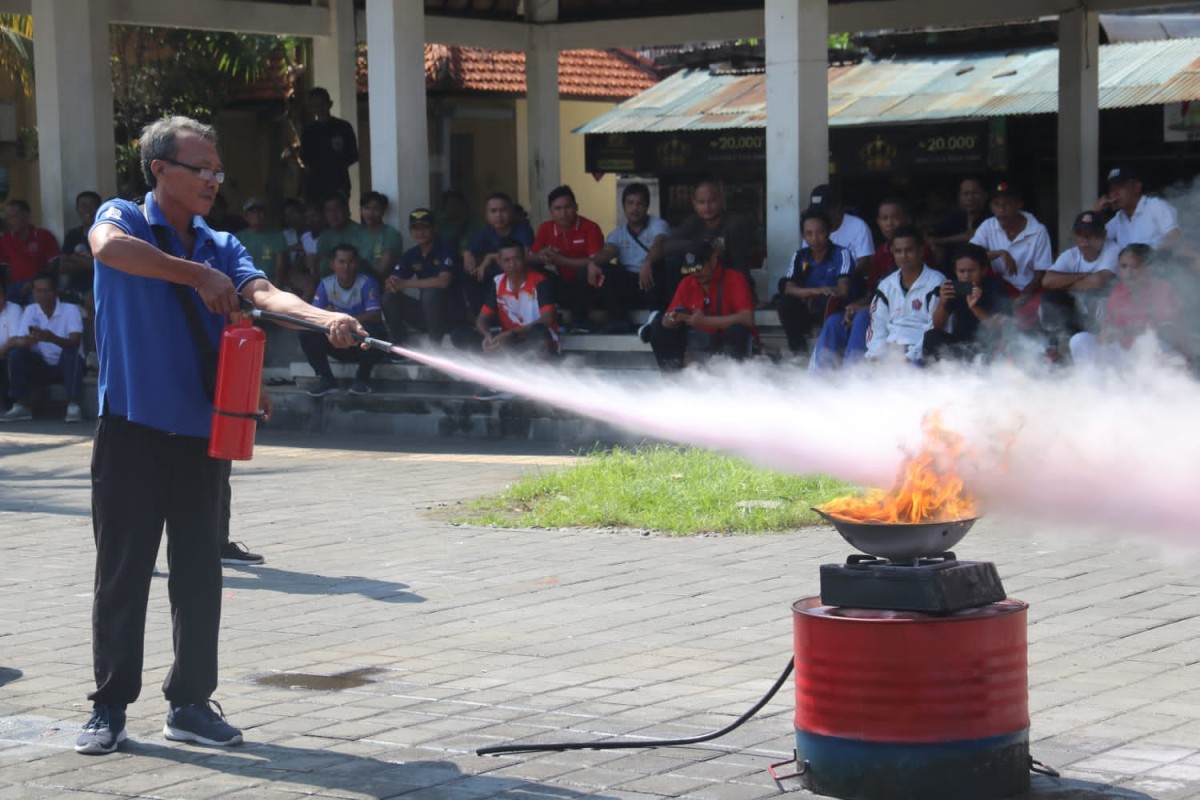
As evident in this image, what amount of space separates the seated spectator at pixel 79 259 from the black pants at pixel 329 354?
328cm

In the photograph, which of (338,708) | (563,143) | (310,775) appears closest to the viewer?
(310,775)

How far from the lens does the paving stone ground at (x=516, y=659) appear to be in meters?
5.46

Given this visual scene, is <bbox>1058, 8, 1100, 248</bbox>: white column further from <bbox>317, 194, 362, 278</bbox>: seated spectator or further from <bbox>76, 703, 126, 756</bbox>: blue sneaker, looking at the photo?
<bbox>76, 703, 126, 756</bbox>: blue sneaker

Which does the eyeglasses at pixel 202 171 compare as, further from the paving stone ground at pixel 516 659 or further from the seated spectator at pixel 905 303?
the seated spectator at pixel 905 303

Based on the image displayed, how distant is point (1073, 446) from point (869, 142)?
62.7 feet

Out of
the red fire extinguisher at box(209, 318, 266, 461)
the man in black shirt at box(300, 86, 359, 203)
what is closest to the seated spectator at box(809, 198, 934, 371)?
the man in black shirt at box(300, 86, 359, 203)

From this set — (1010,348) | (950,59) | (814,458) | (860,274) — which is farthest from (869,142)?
(814,458)

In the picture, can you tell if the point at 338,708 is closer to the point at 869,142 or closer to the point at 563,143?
the point at 869,142

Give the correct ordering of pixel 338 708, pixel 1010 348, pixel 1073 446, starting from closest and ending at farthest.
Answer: pixel 1073 446, pixel 338 708, pixel 1010 348

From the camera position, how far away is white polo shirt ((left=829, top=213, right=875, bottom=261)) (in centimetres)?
1412

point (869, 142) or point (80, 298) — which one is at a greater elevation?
point (869, 142)

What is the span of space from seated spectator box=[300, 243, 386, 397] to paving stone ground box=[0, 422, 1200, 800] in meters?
4.85

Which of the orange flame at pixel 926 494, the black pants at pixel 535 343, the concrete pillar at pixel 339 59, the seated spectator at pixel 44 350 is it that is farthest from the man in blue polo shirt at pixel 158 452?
the concrete pillar at pixel 339 59

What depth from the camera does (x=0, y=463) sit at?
13969mm
